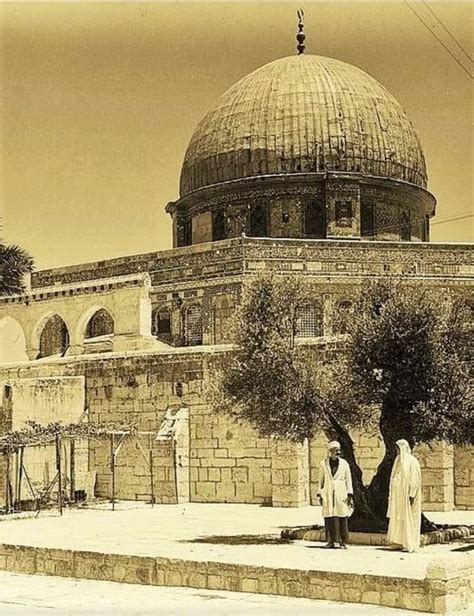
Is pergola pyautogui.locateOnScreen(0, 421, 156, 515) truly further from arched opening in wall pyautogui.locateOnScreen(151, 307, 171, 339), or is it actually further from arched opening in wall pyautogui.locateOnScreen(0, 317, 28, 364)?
arched opening in wall pyautogui.locateOnScreen(0, 317, 28, 364)

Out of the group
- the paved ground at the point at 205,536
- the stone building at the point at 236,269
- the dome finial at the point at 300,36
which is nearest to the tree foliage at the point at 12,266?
the stone building at the point at 236,269

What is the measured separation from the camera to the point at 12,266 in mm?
22859

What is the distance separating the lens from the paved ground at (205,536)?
37.7 feet

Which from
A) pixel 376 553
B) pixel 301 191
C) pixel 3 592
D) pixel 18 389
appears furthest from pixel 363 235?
pixel 3 592

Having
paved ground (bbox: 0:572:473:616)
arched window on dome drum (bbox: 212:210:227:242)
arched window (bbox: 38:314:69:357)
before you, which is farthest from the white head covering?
arched window (bbox: 38:314:69:357)

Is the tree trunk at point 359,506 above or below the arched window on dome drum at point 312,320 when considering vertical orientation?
below

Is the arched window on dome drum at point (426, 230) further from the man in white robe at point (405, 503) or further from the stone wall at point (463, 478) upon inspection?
the man in white robe at point (405, 503)

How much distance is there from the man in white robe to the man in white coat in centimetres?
59

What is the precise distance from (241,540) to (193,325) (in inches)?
618

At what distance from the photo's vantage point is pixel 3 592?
37.4ft

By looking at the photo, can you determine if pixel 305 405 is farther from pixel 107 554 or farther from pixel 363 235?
Result: pixel 363 235

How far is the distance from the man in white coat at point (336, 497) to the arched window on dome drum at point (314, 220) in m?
18.6

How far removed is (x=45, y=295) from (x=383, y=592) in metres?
22.0

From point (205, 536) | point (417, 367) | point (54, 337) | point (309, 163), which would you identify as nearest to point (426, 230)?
point (309, 163)
